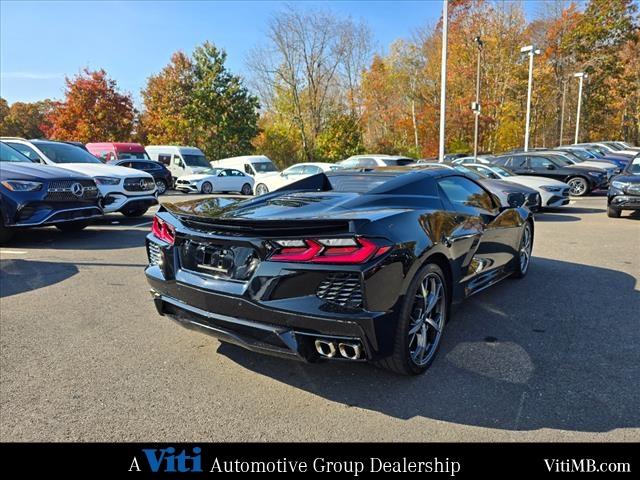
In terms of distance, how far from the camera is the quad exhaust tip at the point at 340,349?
2.66 metres

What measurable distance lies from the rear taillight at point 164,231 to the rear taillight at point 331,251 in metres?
0.99

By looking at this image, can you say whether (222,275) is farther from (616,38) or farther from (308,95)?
(616,38)

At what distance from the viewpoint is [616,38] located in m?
46.7

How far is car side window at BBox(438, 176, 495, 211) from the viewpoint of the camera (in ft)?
13.7

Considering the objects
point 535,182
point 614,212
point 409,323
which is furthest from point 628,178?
point 409,323

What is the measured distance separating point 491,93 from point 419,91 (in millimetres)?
6418

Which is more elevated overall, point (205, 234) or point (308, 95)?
point (308, 95)

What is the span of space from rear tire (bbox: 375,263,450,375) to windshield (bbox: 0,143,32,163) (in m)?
8.92

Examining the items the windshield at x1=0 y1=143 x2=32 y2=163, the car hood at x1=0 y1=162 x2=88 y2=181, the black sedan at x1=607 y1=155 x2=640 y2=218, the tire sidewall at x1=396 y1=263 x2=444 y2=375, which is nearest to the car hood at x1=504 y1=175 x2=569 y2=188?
the black sedan at x1=607 y1=155 x2=640 y2=218

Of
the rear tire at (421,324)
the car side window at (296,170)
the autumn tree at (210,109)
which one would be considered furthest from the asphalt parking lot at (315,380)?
the autumn tree at (210,109)

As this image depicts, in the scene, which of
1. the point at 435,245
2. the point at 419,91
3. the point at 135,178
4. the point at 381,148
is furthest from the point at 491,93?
the point at 435,245

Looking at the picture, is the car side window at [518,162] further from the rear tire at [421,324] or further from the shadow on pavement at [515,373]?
the rear tire at [421,324]

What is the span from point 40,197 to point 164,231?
5.18 meters
